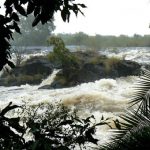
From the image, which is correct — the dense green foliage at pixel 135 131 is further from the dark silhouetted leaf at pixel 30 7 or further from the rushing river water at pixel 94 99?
the rushing river water at pixel 94 99

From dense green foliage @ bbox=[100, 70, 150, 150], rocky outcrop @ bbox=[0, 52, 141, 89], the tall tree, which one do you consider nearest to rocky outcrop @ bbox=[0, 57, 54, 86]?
rocky outcrop @ bbox=[0, 52, 141, 89]

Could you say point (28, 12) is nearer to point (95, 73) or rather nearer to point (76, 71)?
point (76, 71)

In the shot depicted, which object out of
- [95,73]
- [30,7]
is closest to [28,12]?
[30,7]

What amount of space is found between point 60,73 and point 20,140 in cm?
1968

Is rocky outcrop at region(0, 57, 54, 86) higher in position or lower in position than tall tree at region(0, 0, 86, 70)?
lower

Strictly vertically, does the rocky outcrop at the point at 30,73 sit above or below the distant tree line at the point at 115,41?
below

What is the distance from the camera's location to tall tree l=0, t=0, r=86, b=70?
6.83 ft

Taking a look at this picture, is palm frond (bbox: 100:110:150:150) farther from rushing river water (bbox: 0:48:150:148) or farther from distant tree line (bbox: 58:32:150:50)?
distant tree line (bbox: 58:32:150:50)

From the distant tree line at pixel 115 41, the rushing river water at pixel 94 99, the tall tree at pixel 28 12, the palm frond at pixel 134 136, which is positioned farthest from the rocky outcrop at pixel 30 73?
the tall tree at pixel 28 12

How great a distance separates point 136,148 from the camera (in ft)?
9.80

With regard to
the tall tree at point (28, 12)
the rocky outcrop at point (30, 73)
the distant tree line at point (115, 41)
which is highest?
the tall tree at point (28, 12)

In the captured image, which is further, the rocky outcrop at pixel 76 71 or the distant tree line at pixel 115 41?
the distant tree line at pixel 115 41

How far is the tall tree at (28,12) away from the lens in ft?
6.83

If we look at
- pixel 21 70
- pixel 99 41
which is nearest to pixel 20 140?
pixel 21 70
